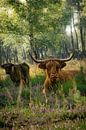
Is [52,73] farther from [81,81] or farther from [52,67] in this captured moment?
[81,81]

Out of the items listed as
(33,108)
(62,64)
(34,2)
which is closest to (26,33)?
(34,2)

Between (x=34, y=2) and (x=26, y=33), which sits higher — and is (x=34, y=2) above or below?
above

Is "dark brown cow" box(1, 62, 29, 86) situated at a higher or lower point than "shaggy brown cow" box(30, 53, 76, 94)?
lower

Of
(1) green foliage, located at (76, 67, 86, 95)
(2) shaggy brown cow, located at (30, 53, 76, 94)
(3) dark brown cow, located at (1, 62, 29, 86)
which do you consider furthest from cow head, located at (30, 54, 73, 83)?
(3) dark brown cow, located at (1, 62, 29, 86)

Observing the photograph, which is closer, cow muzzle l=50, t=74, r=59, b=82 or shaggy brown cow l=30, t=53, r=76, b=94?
cow muzzle l=50, t=74, r=59, b=82

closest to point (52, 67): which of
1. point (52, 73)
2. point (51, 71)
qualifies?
point (51, 71)

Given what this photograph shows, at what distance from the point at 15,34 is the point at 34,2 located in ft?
14.0

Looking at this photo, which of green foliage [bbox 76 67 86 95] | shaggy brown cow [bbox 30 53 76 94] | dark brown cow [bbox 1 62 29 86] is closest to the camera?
shaggy brown cow [bbox 30 53 76 94]

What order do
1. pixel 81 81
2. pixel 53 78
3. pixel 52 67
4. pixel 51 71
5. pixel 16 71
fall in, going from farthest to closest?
pixel 16 71 < pixel 81 81 < pixel 52 67 < pixel 51 71 < pixel 53 78

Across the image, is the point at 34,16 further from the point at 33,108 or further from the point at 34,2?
the point at 33,108

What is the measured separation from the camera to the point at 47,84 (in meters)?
12.7

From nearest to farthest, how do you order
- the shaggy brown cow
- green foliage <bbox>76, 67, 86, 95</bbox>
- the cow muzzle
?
the cow muzzle, the shaggy brown cow, green foliage <bbox>76, 67, 86, 95</bbox>

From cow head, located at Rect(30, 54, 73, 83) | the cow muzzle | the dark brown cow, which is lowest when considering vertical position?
the dark brown cow

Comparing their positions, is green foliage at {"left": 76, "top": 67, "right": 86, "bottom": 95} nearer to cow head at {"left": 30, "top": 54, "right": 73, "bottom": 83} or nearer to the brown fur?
the brown fur
